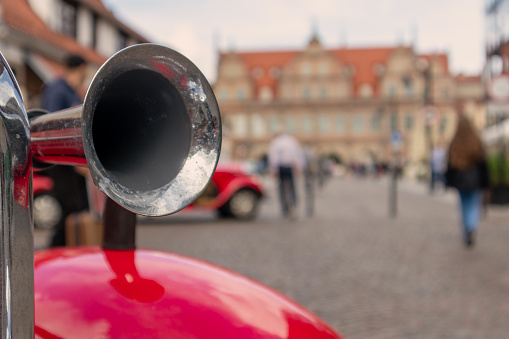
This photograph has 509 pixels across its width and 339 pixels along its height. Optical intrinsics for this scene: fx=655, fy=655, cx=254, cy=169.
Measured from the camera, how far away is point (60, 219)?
518 cm

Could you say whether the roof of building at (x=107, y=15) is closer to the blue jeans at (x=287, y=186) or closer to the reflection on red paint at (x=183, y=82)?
the blue jeans at (x=287, y=186)

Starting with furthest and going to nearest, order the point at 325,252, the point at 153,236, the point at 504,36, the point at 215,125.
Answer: the point at 504,36 < the point at 153,236 < the point at 325,252 < the point at 215,125

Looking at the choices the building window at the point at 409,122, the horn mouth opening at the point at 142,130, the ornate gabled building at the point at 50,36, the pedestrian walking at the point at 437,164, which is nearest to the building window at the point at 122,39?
the ornate gabled building at the point at 50,36

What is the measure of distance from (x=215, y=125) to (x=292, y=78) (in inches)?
3166

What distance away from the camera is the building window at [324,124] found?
81.6m

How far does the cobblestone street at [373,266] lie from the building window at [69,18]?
1161 cm

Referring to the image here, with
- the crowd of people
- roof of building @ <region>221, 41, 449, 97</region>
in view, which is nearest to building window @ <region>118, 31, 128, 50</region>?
the crowd of people

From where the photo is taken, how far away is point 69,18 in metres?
21.8

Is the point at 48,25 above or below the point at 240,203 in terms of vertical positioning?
above

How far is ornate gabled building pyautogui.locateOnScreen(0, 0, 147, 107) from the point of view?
1570 centimetres

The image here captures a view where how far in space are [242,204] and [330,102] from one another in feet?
227

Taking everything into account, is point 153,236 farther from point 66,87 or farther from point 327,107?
point 327,107

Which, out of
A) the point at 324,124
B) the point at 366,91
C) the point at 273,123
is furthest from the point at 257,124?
the point at 366,91

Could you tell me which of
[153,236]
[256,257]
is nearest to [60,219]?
[256,257]
